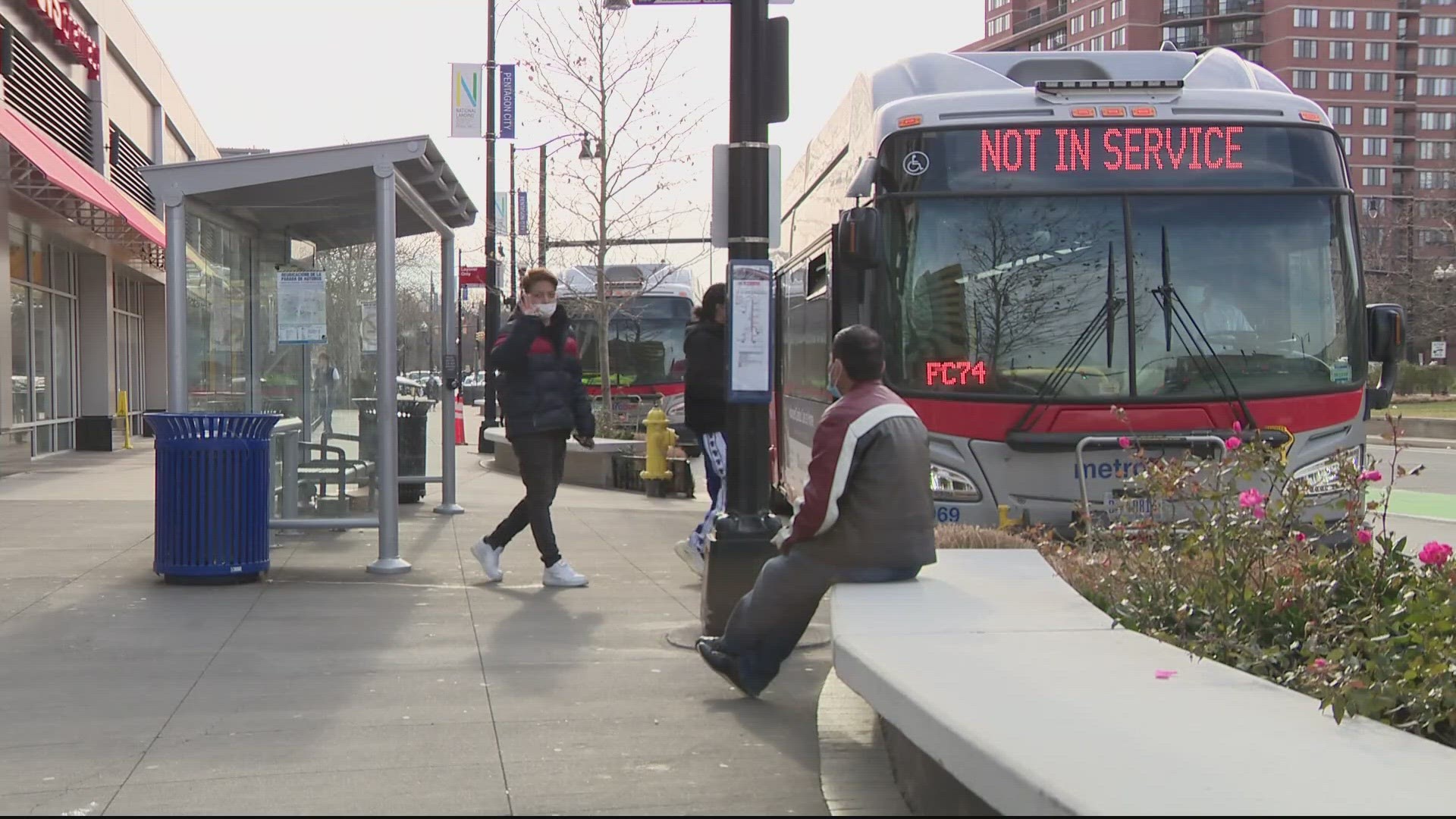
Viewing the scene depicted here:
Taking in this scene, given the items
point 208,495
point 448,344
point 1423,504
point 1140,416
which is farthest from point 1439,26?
point 208,495

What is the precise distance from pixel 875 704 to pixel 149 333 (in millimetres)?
33610

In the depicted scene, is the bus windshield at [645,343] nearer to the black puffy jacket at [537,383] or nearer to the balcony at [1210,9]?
the black puffy jacket at [537,383]

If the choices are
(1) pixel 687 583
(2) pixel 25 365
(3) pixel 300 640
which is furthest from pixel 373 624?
(2) pixel 25 365

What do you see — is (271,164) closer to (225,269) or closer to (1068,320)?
(225,269)

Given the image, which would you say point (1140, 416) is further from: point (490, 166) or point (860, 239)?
point (490, 166)

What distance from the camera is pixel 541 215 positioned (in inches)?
1193

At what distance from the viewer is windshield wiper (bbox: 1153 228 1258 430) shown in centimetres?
837

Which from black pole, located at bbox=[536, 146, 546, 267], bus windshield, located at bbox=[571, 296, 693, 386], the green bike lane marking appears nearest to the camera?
the green bike lane marking

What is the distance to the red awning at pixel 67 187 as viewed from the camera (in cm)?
1714

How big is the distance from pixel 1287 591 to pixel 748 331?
9.61 ft

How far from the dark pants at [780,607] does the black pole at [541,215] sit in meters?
22.2

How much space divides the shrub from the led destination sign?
2761mm

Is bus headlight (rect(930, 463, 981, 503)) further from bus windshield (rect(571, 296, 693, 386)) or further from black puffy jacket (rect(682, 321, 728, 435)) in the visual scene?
bus windshield (rect(571, 296, 693, 386))

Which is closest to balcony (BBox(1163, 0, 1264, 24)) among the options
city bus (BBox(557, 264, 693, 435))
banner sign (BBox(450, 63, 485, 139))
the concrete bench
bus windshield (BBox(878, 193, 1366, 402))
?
city bus (BBox(557, 264, 693, 435))
